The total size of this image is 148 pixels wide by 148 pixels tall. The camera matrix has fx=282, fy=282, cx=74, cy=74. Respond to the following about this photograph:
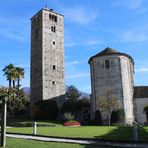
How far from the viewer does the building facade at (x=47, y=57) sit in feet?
204

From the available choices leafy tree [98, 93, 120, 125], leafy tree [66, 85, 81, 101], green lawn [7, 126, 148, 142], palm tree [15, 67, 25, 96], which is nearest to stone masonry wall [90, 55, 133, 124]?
leafy tree [98, 93, 120, 125]

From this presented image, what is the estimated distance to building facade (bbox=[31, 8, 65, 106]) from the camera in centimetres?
6209

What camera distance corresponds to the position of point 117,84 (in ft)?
158

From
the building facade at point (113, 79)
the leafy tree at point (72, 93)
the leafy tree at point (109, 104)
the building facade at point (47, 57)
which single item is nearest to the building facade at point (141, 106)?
the building facade at point (113, 79)

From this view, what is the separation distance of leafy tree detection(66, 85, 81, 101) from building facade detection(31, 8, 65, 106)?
10211 millimetres

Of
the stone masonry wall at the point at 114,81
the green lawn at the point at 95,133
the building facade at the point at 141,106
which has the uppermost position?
the stone masonry wall at the point at 114,81

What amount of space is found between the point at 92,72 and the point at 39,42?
63.6 feet

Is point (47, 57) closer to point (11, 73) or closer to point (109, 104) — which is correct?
point (11, 73)

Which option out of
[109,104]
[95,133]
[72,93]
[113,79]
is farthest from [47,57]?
[95,133]

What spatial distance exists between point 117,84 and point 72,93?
98.5 ft

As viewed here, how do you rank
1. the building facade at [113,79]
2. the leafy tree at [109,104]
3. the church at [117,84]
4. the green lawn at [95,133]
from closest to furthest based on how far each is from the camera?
the green lawn at [95,133]
the leafy tree at [109,104]
the building facade at [113,79]
the church at [117,84]

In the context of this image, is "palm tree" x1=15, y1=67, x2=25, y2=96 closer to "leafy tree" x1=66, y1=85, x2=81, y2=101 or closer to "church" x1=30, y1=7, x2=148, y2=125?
"church" x1=30, y1=7, x2=148, y2=125

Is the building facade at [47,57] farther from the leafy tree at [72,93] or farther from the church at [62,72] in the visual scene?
Result: the leafy tree at [72,93]

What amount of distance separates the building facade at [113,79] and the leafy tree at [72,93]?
2297 cm
